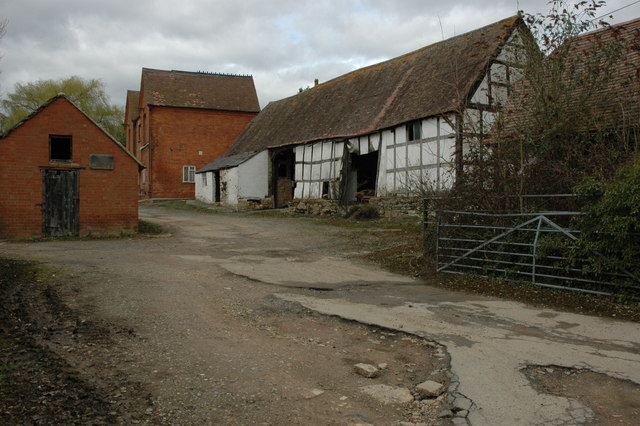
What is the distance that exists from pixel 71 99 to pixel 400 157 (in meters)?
32.9

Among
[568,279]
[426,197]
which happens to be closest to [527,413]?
[568,279]

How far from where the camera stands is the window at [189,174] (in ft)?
126

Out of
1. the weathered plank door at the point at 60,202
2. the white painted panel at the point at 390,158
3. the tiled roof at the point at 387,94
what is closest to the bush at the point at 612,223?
the tiled roof at the point at 387,94

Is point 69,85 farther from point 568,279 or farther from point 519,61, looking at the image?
point 568,279

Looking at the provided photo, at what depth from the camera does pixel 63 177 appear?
53.8ft

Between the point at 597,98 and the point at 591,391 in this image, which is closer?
the point at 591,391

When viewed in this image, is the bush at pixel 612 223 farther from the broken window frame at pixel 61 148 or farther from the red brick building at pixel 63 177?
the broken window frame at pixel 61 148

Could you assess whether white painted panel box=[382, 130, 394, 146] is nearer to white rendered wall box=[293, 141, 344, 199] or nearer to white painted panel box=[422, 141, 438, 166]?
white painted panel box=[422, 141, 438, 166]

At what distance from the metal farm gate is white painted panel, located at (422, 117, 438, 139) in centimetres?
864

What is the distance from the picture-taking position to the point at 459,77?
19.6 m

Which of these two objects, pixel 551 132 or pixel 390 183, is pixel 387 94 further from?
pixel 551 132

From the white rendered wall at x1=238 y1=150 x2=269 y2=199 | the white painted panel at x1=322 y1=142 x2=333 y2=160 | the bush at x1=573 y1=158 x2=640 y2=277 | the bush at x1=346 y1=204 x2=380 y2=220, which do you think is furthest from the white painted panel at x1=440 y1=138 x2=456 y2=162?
the white rendered wall at x1=238 y1=150 x2=269 y2=199

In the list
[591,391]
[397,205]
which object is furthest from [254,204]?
[591,391]

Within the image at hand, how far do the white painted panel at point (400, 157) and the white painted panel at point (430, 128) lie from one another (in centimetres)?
132
